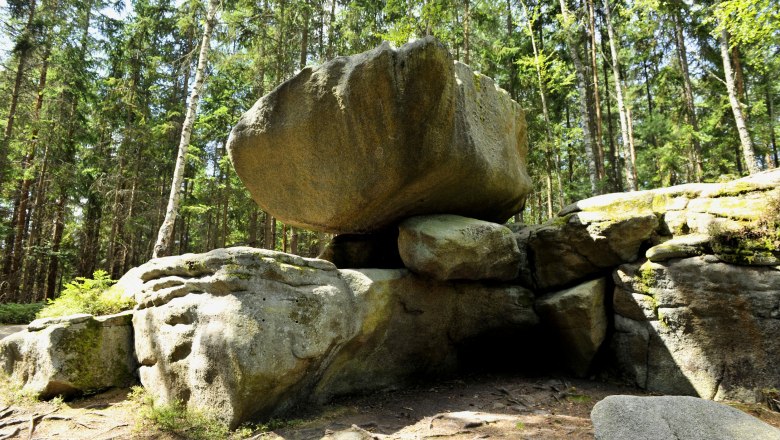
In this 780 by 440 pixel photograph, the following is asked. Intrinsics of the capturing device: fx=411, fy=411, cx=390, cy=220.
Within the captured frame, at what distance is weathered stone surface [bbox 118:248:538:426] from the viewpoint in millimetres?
4961

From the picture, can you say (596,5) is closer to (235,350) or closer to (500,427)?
(500,427)

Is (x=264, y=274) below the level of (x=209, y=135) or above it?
below

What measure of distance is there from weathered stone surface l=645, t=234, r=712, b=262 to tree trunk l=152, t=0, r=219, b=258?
33.8ft

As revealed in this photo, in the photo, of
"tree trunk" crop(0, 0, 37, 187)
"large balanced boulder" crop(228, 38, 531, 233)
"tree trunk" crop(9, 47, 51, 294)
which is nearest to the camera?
"large balanced boulder" crop(228, 38, 531, 233)

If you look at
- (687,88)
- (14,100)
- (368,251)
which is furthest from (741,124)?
Result: (14,100)

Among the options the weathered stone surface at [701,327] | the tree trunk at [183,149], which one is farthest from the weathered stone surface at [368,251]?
the tree trunk at [183,149]

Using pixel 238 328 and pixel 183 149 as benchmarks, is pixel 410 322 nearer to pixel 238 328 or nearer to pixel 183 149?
pixel 238 328

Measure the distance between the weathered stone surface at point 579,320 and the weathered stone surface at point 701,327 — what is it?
1.26ft

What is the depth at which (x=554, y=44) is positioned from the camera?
1844 cm

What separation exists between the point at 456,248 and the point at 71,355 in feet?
19.6

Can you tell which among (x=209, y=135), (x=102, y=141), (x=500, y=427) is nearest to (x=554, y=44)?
(x=209, y=135)

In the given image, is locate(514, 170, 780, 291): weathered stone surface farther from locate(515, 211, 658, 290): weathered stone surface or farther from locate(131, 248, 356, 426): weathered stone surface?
locate(131, 248, 356, 426): weathered stone surface

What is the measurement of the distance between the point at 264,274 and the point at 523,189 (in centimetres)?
570

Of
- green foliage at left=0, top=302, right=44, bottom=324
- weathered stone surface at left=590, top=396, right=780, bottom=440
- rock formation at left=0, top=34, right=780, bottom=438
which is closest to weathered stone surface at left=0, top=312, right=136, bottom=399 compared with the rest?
rock formation at left=0, top=34, right=780, bottom=438
